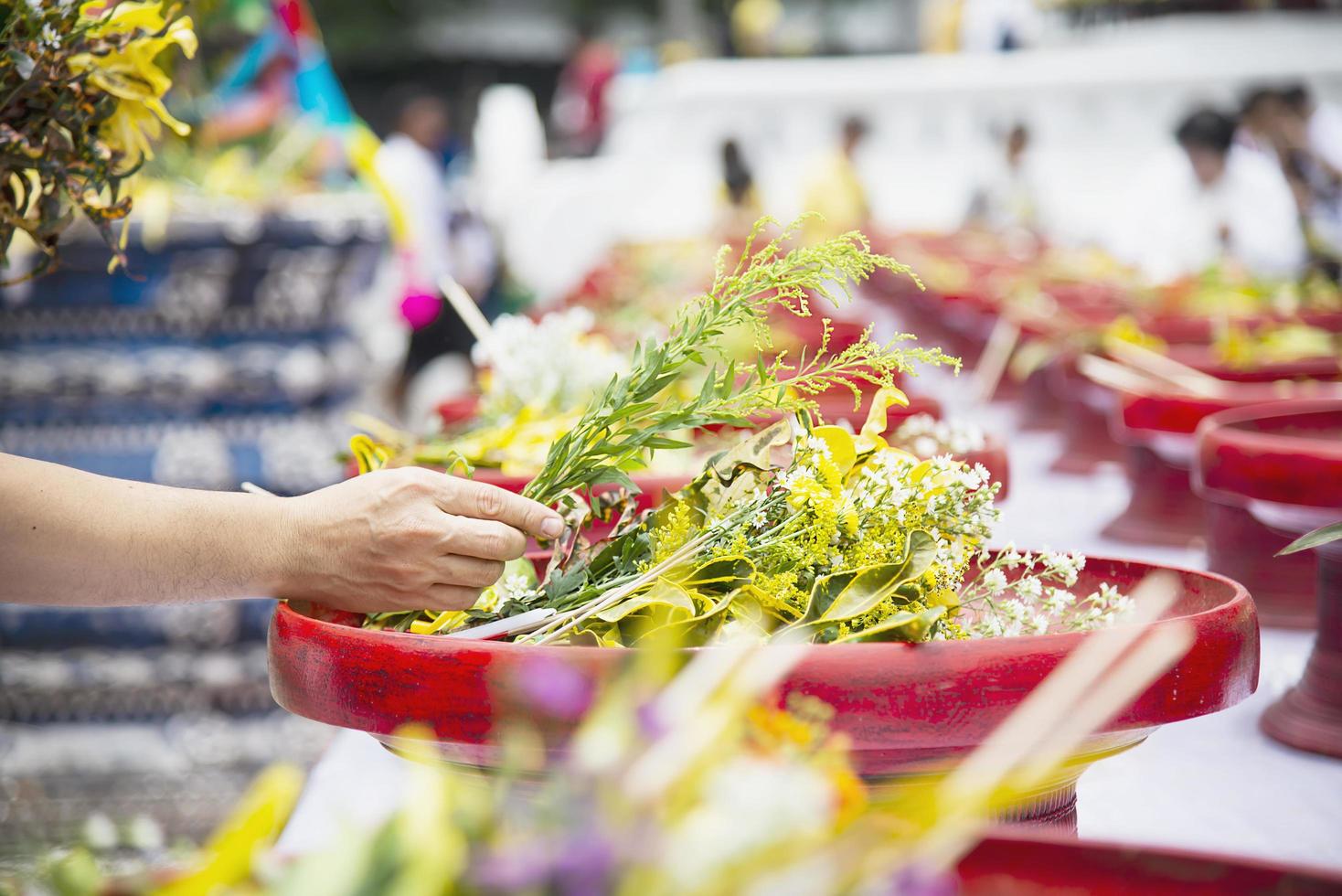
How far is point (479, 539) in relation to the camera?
1.08 m

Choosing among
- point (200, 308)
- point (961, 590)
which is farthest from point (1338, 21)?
point (961, 590)

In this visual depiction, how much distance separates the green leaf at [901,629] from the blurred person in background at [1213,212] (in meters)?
4.10

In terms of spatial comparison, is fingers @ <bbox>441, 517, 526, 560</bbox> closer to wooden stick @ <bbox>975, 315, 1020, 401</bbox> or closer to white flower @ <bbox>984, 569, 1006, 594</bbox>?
white flower @ <bbox>984, 569, 1006, 594</bbox>

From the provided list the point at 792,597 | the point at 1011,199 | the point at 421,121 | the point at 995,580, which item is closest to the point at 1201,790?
the point at 995,580

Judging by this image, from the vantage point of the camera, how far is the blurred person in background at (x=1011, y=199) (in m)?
10.6

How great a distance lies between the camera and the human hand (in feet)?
3.54

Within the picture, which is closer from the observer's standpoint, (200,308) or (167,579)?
(167,579)

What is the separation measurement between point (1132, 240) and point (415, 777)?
23.3 ft

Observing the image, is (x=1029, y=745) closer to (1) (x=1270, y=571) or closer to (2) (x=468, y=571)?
(2) (x=468, y=571)

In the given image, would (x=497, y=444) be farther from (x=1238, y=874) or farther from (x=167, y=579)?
(x=1238, y=874)

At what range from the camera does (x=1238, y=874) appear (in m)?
0.67

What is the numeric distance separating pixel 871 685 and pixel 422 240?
508 centimetres

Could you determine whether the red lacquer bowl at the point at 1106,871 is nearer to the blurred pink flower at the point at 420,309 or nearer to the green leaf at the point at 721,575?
the green leaf at the point at 721,575

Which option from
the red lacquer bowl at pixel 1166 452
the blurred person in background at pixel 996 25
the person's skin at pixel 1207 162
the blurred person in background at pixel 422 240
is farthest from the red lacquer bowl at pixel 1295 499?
the blurred person in background at pixel 996 25
